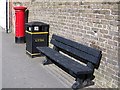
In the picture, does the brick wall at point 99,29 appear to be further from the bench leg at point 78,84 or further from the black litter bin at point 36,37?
the black litter bin at point 36,37

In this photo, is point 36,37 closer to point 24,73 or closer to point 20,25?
point 24,73

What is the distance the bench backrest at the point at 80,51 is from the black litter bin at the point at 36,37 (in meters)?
0.94

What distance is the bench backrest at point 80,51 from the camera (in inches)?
212

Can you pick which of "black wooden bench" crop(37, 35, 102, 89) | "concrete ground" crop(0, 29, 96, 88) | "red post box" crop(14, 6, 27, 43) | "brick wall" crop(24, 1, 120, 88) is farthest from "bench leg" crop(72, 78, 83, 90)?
"red post box" crop(14, 6, 27, 43)

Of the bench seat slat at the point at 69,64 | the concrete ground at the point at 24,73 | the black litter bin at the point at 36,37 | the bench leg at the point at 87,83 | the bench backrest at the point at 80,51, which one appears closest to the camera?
the bench seat slat at the point at 69,64

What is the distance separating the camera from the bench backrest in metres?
5.39

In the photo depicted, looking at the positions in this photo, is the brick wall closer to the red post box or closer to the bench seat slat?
the bench seat slat

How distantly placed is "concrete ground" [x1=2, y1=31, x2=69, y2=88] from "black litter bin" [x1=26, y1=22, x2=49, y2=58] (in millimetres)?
251

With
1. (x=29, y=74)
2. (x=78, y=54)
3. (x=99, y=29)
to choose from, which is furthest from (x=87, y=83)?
(x=29, y=74)

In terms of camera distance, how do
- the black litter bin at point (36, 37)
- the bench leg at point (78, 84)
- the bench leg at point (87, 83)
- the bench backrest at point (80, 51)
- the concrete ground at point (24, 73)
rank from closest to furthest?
1. the bench backrest at point (80, 51)
2. the bench leg at point (78, 84)
3. the bench leg at point (87, 83)
4. the concrete ground at point (24, 73)
5. the black litter bin at point (36, 37)

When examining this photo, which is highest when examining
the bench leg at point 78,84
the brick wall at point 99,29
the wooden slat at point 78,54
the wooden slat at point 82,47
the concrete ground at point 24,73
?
the brick wall at point 99,29

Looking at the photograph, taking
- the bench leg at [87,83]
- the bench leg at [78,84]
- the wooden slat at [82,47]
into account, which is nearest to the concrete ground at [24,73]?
the bench leg at [78,84]

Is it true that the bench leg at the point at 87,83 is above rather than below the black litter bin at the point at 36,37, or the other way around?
below

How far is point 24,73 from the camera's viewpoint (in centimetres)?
676
